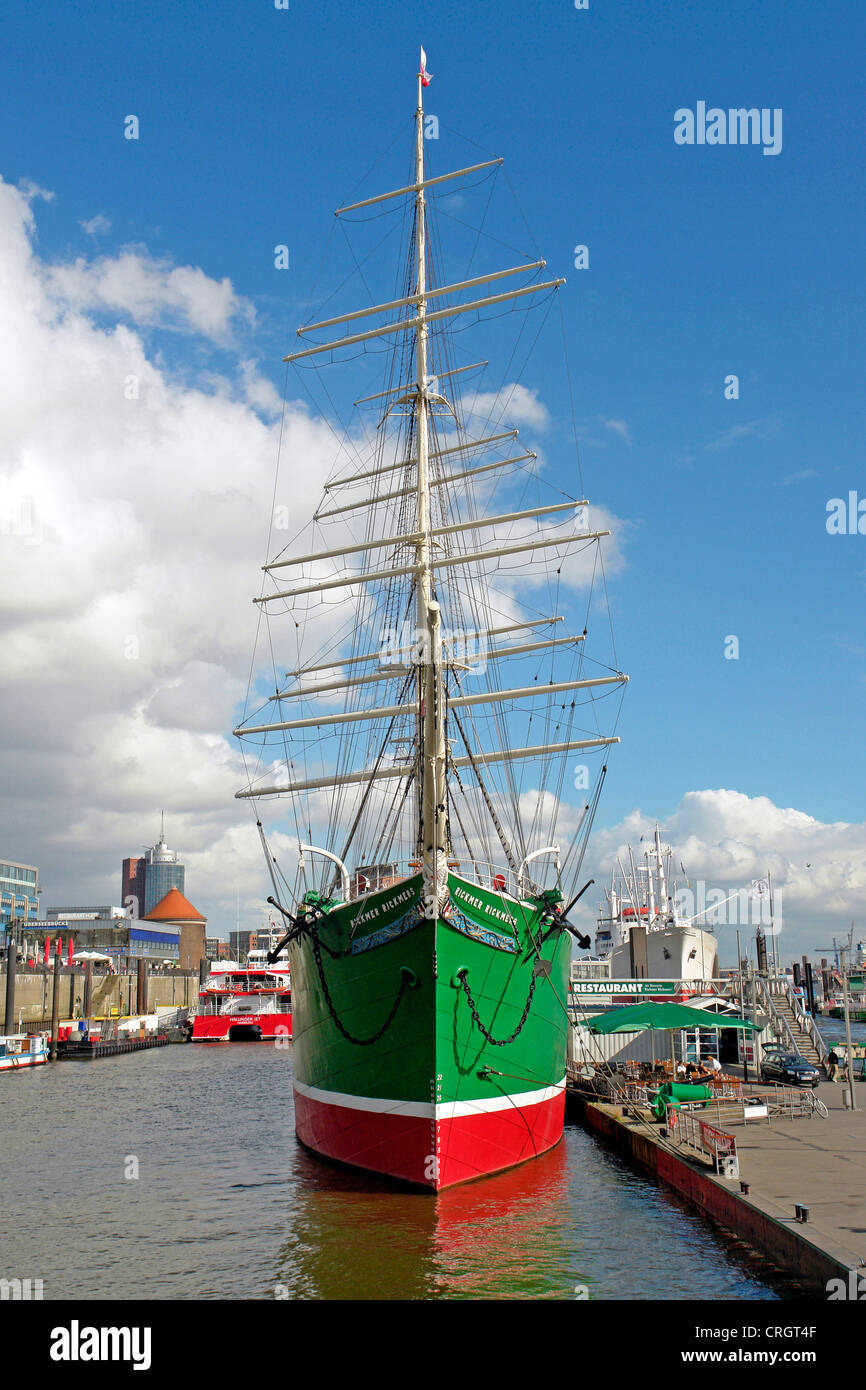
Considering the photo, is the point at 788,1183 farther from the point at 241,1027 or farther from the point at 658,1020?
the point at 241,1027

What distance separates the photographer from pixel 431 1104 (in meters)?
18.8

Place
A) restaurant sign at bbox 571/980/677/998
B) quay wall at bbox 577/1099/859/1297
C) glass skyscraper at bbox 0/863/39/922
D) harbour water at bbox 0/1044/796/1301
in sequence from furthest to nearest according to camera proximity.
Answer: glass skyscraper at bbox 0/863/39/922 < restaurant sign at bbox 571/980/677/998 < harbour water at bbox 0/1044/796/1301 < quay wall at bbox 577/1099/859/1297

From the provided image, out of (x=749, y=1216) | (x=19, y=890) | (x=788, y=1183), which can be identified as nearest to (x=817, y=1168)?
(x=788, y=1183)

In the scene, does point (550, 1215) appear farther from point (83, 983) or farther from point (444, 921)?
point (83, 983)

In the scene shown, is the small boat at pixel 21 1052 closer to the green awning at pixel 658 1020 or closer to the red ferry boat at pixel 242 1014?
the red ferry boat at pixel 242 1014

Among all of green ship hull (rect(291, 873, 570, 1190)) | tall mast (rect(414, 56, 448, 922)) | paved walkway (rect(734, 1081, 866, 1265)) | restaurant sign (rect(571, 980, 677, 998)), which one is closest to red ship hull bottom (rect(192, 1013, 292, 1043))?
restaurant sign (rect(571, 980, 677, 998))

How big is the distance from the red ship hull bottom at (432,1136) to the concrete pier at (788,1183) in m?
2.61

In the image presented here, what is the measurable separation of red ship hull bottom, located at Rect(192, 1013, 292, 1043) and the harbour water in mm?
47493

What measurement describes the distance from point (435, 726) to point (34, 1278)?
38.3 feet

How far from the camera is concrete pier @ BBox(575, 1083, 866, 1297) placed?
12.6 meters

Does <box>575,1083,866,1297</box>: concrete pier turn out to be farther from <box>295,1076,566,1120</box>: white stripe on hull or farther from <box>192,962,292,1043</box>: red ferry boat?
<box>192,962,292,1043</box>: red ferry boat

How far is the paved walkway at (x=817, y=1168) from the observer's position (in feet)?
44.2
